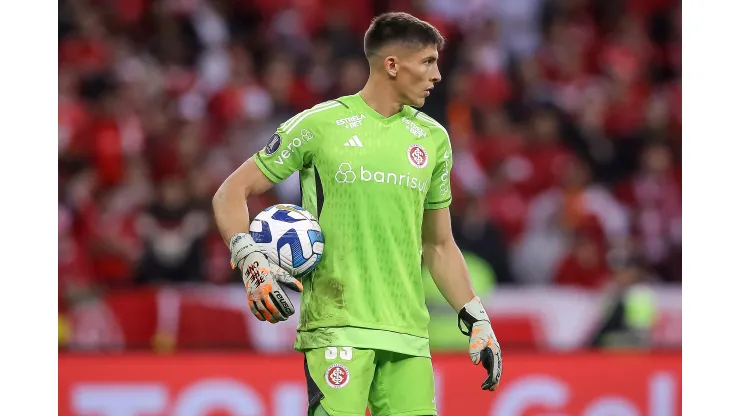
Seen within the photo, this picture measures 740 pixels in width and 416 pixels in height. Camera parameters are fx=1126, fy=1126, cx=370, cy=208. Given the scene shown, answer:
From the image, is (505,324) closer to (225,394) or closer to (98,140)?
(225,394)

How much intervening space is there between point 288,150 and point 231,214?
372mm

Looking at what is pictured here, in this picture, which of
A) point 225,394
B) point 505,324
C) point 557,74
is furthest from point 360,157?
point 557,74

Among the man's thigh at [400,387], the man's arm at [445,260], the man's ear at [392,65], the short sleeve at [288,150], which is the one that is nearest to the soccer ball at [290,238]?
the short sleeve at [288,150]

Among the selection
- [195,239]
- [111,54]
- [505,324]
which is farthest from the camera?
[111,54]

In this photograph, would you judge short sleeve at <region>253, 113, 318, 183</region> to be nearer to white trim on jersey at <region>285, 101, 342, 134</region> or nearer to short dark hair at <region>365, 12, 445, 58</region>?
white trim on jersey at <region>285, 101, 342, 134</region>

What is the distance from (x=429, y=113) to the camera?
485 inches

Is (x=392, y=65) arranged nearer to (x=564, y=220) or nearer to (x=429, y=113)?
A: (x=564, y=220)

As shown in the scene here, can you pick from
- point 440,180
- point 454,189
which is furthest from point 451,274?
point 454,189

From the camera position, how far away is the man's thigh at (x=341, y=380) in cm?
467

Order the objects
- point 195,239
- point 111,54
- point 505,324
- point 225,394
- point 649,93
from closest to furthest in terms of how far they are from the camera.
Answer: point 225,394, point 505,324, point 195,239, point 111,54, point 649,93

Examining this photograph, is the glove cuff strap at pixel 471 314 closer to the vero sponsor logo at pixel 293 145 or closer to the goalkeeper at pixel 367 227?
the goalkeeper at pixel 367 227

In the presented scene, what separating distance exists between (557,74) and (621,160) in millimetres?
1514

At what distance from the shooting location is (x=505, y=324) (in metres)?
9.59

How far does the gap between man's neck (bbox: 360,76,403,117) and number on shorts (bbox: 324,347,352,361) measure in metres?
1.07
